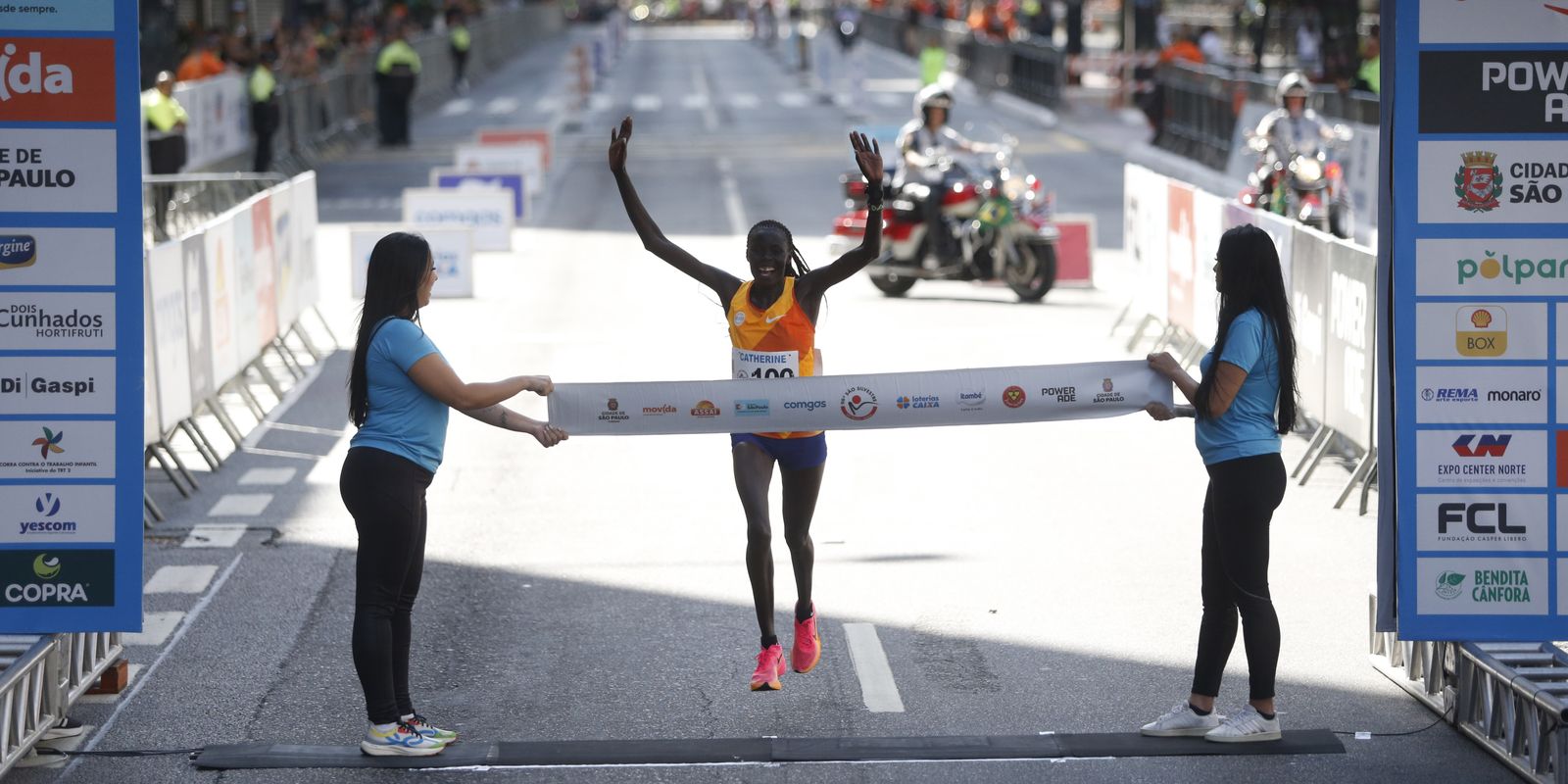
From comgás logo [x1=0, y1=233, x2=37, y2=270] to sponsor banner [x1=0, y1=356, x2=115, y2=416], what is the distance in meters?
0.34

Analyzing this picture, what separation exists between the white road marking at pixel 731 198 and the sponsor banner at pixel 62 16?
766 inches

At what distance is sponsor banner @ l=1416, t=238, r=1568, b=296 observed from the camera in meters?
7.47

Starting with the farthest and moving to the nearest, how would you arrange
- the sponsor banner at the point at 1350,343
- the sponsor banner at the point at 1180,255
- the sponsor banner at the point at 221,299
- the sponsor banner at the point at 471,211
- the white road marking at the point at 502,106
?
the white road marking at the point at 502,106, the sponsor banner at the point at 471,211, the sponsor banner at the point at 1180,255, the sponsor banner at the point at 221,299, the sponsor banner at the point at 1350,343

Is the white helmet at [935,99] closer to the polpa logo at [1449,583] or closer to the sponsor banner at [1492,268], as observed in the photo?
the sponsor banner at [1492,268]

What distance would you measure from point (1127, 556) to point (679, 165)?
92.2 feet

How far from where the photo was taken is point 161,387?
1192cm

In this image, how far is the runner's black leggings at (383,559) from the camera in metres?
7.06

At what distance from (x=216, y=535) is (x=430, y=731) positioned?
4218mm

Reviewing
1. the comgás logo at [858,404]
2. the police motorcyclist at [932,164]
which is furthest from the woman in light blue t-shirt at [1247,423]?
the police motorcyclist at [932,164]

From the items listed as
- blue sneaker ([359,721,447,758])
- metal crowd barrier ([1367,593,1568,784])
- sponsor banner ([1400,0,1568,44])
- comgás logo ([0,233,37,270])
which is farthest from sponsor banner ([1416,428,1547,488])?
comgás logo ([0,233,37,270])

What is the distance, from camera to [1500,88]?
24.4ft

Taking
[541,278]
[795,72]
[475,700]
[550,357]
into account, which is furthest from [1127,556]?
[795,72]

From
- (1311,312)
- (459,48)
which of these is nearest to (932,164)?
(1311,312)

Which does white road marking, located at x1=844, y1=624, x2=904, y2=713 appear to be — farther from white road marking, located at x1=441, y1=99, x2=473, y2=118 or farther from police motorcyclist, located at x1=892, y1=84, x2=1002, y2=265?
white road marking, located at x1=441, y1=99, x2=473, y2=118
